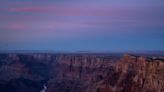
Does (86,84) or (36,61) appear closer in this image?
(86,84)

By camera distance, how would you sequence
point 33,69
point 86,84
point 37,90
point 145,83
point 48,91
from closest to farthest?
point 145,83 < point 86,84 < point 48,91 < point 37,90 < point 33,69

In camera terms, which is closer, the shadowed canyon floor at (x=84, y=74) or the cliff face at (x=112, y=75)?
the cliff face at (x=112, y=75)

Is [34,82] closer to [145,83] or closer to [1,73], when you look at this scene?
[1,73]

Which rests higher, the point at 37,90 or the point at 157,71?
the point at 157,71

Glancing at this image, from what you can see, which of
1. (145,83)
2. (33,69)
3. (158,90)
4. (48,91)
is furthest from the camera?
(33,69)

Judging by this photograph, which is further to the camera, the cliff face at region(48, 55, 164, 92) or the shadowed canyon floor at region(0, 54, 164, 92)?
the shadowed canyon floor at region(0, 54, 164, 92)

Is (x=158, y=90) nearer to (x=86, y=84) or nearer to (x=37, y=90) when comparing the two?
(x=86, y=84)

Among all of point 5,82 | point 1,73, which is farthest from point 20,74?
point 5,82
